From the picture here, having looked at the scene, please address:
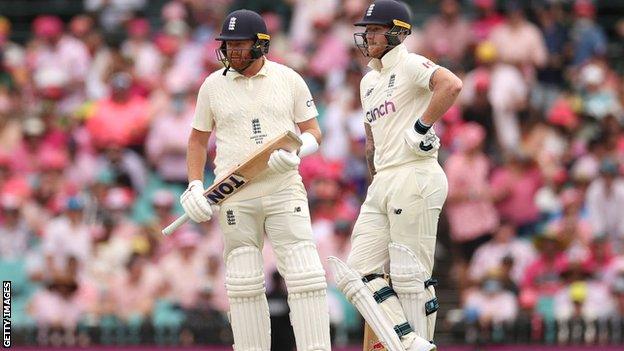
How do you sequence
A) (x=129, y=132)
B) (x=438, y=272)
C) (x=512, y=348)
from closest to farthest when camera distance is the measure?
(x=512, y=348)
(x=438, y=272)
(x=129, y=132)

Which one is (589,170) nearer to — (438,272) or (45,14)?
(438,272)

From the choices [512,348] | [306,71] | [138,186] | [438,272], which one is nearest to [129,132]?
[138,186]

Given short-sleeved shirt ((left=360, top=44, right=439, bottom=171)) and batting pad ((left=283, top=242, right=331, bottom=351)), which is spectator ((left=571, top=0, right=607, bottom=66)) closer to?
short-sleeved shirt ((left=360, top=44, right=439, bottom=171))

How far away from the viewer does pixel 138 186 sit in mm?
20234

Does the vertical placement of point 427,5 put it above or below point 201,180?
above

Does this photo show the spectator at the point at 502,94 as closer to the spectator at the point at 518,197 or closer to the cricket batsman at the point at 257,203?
the spectator at the point at 518,197

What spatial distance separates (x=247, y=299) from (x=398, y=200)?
127 centimetres

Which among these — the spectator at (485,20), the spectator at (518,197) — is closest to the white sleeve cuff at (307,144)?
the spectator at (518,197)

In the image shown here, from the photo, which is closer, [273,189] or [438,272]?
[273,189]

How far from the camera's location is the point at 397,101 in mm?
12781

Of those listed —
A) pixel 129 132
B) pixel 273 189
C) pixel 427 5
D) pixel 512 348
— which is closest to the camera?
pixel 273 189

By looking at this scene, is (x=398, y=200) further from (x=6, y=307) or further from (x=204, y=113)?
(x=6, y=307)

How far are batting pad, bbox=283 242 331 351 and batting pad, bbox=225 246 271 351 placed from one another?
8.8 inches

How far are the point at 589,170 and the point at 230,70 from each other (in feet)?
24.6
